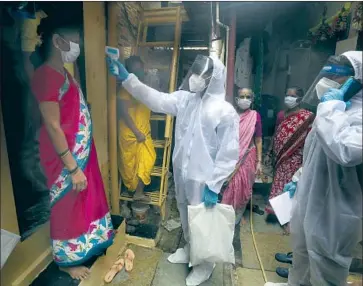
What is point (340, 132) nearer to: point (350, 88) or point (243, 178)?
point (350, 88)

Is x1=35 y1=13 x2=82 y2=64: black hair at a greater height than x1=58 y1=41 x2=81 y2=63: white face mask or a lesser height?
greater

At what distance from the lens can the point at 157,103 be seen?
51.9 inches

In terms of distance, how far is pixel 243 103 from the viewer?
1.29 metres

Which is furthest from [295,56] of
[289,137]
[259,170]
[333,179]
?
[259,170]

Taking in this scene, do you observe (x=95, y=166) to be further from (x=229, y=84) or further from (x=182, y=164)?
(x=229, y=84)

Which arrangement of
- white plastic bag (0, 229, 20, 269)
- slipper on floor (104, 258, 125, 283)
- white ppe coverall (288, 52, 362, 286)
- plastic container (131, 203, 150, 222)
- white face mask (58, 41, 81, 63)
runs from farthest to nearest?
1. plastic container (131, 203, 150, 222)
2. slipper on floor (104, 258, 125, 283)
3. white face mask (58, 41, 81, 63)
4. white ppe coverall (288, 52, 362, 286)
5. white plastic bag (0, 229, 20, 269)

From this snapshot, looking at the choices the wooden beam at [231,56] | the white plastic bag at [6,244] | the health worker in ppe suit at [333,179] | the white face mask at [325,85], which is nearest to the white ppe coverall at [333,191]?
the health worker in ppe suit at [333,179]

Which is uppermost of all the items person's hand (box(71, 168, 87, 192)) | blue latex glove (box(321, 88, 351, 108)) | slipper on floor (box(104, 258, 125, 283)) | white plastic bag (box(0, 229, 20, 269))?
blue latex glove (box(321, 88, 351, 108))

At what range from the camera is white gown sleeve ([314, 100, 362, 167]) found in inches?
29.7

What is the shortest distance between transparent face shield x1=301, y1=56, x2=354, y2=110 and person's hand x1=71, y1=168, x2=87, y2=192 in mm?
1051

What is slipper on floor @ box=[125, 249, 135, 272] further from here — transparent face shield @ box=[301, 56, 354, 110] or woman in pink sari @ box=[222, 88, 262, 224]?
transparent face shield @ box=[301, 56, 354, 110]

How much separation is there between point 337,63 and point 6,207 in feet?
4.47

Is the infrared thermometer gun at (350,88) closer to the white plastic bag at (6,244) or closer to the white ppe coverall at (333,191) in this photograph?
the white ppe coverall at (333,191)

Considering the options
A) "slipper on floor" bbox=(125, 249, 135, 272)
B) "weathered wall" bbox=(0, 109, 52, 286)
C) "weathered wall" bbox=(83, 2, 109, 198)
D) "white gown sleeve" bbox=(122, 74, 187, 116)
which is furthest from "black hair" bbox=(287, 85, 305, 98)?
"slipper on floor" bbox=(125, 249, 135, 272)
